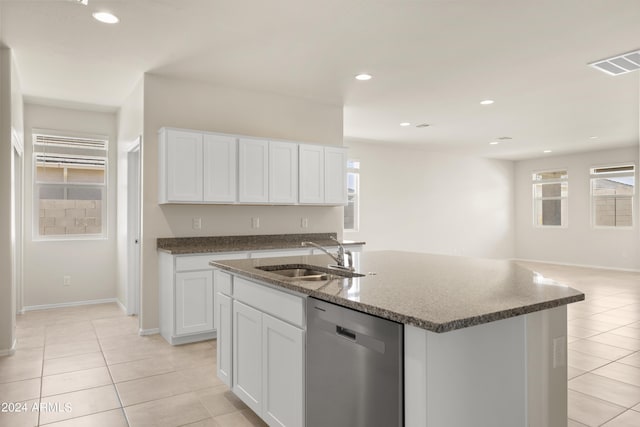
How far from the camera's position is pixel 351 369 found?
1666 millimetres

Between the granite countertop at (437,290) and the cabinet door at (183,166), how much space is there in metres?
1.58

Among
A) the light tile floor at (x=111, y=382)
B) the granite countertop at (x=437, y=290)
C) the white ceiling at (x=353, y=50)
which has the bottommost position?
the light tile floor at (x=111, y=382)

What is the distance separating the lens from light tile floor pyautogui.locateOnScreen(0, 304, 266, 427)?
101 inches

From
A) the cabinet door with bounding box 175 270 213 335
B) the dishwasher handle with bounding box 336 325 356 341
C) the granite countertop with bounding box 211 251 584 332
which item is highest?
the granite countertop with bounding box 211 251 584 332

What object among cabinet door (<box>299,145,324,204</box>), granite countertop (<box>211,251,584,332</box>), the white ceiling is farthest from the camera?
cabinet door (<box>299,145,324,204</box>)

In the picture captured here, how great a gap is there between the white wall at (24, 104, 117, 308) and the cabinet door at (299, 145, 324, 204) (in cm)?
286

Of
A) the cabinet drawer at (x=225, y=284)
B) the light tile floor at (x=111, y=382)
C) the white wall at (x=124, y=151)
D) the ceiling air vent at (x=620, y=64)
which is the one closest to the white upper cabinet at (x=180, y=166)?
the white wall at (x=124, y=151)

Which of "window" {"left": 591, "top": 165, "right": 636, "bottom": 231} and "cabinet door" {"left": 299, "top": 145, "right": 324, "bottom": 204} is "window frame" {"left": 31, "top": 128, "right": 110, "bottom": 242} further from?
"window" {"left": 591, "top": 165, "right": 636, "bottom": 231}

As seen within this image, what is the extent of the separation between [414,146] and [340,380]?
749cm

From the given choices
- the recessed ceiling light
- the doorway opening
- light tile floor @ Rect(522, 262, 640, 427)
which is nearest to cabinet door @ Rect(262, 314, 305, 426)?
light tile floor @ Rect(522, 262, 640, 427)

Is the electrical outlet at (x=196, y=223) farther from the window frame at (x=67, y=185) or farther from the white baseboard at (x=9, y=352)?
the window frame at (x=67, y=185)

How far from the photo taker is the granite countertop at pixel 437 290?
142cm

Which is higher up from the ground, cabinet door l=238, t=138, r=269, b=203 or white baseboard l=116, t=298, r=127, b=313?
cabinet door l=238, t=138, r=269, b=203

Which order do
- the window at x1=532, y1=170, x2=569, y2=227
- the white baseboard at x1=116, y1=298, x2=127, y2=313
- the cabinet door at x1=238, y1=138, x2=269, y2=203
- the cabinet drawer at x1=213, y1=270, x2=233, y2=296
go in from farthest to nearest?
the window at x1=532, y1=170, x2=569, y2=227 → the white baseboard at x1=116, y1=298, x2=127, y2=313 → the cabinet door at x1=238, y1=138, x2=269, y2=203 → the cabinet drawer at x1=213, y1=270, x2=233, y2=296
